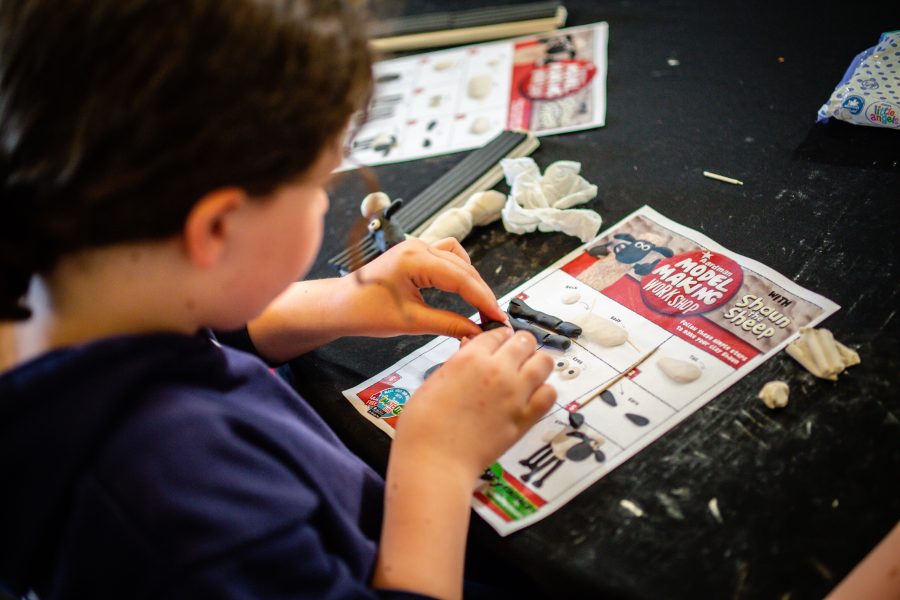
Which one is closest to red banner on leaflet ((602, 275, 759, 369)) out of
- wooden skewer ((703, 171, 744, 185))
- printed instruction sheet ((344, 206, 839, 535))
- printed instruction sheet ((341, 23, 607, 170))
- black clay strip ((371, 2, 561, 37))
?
printed instruction sheet ((344, 206, 839, 535))

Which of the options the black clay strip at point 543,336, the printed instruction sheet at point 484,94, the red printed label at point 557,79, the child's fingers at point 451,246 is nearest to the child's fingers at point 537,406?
the black clay strip at point 543,336

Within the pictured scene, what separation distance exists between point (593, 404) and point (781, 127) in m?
0.53

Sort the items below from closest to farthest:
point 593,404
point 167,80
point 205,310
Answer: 1. point 167,80
2. point 205,310
3. point 593,404

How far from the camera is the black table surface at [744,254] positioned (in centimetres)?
55

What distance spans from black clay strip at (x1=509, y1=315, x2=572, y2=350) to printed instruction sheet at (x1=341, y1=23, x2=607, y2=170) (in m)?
0.39

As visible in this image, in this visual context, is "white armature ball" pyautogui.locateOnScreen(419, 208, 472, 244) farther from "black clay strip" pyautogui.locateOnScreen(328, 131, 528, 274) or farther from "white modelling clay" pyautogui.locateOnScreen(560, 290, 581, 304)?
"white modelling clay" pyautogui.locateOnScreen(560, 290, 581, 304)

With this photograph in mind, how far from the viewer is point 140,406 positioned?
0.49 meters

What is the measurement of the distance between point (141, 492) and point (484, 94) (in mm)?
897

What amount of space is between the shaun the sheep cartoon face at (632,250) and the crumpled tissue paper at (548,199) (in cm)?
3

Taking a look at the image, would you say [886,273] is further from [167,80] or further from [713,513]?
[167,80]

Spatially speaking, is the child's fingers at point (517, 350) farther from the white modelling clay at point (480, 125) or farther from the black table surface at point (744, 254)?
the white modelling clay at point (480, 125)

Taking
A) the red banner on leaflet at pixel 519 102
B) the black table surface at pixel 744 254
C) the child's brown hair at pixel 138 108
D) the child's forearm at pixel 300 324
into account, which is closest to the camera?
the child's brown hair at pixel 138 108

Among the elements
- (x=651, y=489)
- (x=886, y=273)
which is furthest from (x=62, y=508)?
(x=886, y=273)

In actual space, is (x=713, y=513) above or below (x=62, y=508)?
below
